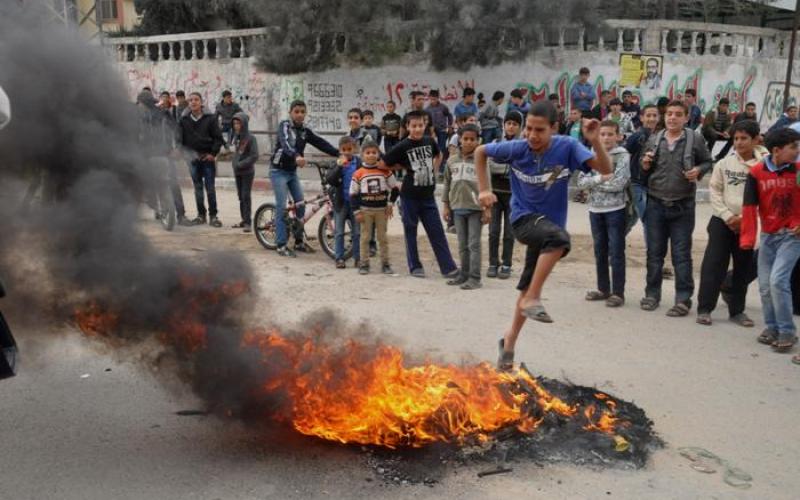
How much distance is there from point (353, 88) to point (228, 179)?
4772 mm

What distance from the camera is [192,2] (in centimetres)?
2422

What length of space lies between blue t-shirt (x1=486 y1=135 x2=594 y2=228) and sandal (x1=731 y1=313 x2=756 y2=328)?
267 cm

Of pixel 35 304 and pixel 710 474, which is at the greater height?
pixel 35 304

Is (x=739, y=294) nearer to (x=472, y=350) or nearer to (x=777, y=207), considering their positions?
(x=777, y=207)

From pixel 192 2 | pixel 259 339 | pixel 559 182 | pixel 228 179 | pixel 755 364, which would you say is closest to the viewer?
pixel 259 339

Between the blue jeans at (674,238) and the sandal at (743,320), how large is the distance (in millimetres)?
429

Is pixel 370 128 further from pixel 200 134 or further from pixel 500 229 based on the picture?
pixel 500 229

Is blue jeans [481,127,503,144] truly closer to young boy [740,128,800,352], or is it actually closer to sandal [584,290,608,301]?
sandal [584,290,608,301]

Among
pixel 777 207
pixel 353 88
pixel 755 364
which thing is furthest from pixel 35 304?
pixel 353 88

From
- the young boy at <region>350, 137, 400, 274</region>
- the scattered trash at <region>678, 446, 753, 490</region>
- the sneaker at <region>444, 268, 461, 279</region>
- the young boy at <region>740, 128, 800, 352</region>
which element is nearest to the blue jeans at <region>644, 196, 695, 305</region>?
the young boy at <region>740, 128, 800, 352</region>

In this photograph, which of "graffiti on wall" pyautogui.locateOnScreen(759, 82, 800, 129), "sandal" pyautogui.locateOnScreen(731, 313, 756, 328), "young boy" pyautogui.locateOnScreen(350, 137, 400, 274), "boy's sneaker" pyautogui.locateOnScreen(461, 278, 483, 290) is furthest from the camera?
"graffiti on wall" pyautogui.locateOnScreen(759, 82, 800, 129)

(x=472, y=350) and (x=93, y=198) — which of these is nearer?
(x=93, y=198)

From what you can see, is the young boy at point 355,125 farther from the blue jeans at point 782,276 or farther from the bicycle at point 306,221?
the blue jeans at point 782,276

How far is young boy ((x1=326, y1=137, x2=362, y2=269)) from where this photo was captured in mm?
8727
